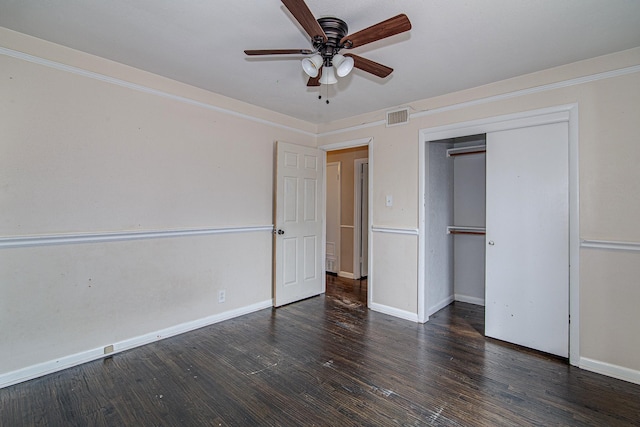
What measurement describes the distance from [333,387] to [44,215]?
2.49 m

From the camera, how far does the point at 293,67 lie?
101 inches

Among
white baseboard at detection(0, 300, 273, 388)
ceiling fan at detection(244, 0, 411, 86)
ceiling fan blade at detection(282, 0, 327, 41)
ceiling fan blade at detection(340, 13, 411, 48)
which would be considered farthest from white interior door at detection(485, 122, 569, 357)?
white baseboard at detection(0, 300, 273, 388)

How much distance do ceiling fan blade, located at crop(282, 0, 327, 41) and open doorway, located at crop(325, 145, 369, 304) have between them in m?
3.44

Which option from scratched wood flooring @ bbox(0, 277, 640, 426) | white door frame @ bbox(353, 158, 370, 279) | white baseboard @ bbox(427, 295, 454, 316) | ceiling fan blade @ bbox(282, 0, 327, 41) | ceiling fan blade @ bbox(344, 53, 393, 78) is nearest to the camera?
ceiling fan blade @ bbox(282, 0, 327, 41)

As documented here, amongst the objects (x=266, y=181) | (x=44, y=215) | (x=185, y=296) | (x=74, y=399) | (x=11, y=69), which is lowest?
(x=74, y=399)

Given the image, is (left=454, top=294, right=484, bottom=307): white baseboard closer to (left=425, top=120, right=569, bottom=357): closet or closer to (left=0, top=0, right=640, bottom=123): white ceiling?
(left=425, top=120, right=569, bottom=357): closet

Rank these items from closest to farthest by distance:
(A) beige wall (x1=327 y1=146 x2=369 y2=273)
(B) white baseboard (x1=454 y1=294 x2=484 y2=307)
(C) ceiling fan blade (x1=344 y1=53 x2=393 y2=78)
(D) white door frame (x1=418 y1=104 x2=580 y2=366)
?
(C) ceiling fan blade (x1=344 y1=53 x2=393 y2=78) → (D) white door frame (x1=418 y1=104 x2=580 y2=366) → (B) white baseboard (x1=454 y1=294 x2=484 y2=307) → (A) beige wall (x1=327 y1=146 x2=369 y2=273)

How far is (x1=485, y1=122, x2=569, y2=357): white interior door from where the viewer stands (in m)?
2.54

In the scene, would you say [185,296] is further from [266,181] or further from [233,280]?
[266,181]

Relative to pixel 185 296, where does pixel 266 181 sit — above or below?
above

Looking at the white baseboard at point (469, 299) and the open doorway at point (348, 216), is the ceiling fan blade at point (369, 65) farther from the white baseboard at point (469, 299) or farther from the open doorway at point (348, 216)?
the white baseboard at point (469, 299)

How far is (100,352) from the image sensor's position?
246 cm

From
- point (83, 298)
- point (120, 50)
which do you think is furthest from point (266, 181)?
point (83, 298)

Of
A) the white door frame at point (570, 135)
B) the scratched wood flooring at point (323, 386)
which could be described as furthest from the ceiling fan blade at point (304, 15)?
the scratched wood flooring at point (323, 386)
